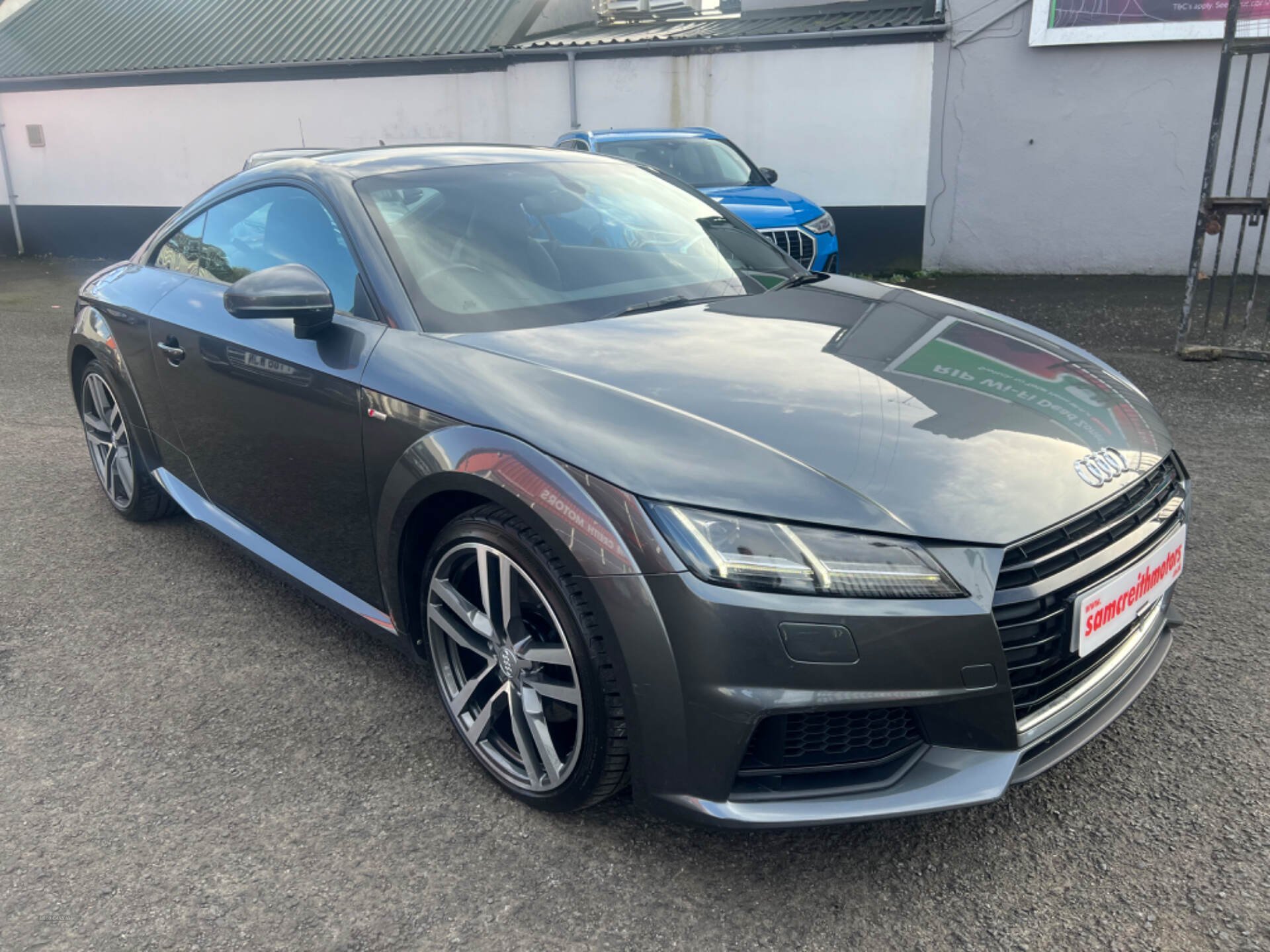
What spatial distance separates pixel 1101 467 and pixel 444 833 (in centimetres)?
168

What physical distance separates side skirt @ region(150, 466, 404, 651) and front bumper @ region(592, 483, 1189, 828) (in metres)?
0.99

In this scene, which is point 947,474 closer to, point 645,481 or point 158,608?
point 645,481

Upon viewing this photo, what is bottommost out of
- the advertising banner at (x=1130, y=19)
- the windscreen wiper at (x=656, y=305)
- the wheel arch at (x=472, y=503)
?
the wheel arch at (x=472, y=503)

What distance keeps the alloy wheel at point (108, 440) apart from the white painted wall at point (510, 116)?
9.73 meters

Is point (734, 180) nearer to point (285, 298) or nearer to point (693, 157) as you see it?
point (693, 157)

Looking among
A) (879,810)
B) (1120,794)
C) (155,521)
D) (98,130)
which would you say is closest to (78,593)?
(155,521)

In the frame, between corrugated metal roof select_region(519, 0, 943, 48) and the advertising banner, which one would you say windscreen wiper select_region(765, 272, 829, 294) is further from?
corrugated metal roof select_region(519, 0, 943, 48)

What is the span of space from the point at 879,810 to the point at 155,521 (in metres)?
3.48

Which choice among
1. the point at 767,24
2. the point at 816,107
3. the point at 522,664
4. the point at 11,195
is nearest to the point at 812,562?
the point at 522,664

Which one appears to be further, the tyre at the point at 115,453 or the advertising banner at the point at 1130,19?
the advertising banner at the point at 1130,19

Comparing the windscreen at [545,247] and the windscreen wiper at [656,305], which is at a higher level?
the windscreen at [545,247]

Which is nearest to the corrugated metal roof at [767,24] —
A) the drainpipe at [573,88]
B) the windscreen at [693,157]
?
the drainpipe at [573,88]

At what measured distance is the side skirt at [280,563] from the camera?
2768 mm

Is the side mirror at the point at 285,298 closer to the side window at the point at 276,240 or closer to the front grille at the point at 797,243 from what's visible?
the side window at the point at 276,240
